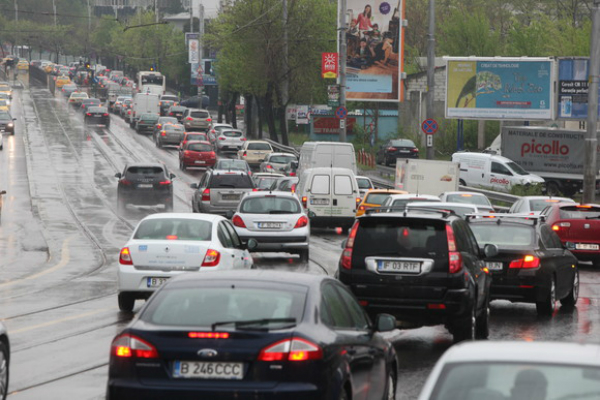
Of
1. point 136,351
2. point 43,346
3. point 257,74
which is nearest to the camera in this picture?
point 136,351

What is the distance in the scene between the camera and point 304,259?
88.0 feet

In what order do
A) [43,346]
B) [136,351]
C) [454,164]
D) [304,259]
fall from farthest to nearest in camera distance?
[454,164], [304,259], [43,346], [136,351]

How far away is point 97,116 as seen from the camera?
288ft

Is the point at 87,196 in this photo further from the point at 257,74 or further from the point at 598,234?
the point at 257,74

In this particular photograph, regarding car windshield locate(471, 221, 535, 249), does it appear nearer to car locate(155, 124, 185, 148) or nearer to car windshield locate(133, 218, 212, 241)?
car windshield locate(133, 218, 212, 241)

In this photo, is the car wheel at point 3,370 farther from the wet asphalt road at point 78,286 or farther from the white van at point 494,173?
the white van at point 494,173

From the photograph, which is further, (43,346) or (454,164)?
(454,164)

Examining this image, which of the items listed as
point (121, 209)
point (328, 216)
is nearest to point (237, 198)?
point (328, 216)

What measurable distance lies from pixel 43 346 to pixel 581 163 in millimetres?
40239

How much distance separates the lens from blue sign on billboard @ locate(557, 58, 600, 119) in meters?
54.1

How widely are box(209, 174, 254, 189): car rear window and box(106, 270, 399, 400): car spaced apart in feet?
87.3

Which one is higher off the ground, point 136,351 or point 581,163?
point 136,351

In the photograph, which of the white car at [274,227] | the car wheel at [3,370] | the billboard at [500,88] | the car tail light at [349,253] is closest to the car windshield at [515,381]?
the car wheel at [3,370]

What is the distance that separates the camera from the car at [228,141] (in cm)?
7162
